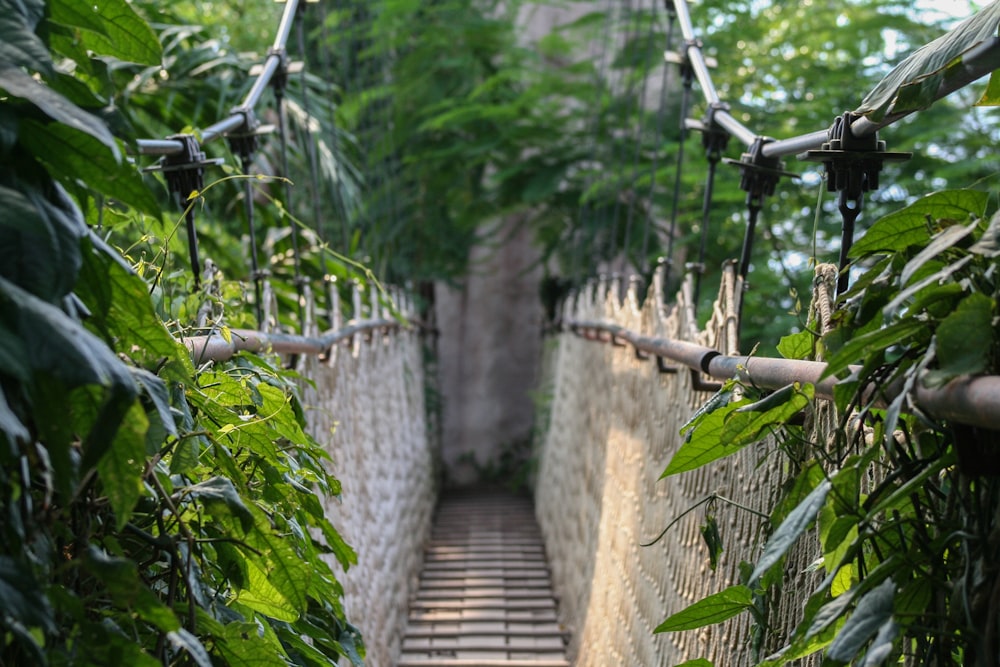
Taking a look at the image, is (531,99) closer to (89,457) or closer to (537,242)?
(537,242)

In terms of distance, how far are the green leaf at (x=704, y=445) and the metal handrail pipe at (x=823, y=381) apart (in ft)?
0.23

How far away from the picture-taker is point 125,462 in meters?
0.83

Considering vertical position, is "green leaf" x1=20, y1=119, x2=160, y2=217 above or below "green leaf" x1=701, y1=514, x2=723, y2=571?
above

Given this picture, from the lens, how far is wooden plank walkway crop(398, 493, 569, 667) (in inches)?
152

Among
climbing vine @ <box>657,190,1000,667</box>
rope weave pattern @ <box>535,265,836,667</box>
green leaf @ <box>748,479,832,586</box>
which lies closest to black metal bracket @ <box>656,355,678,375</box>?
rope weave pattern @ <box>535,265,836,667</box>

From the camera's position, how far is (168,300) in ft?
5.68

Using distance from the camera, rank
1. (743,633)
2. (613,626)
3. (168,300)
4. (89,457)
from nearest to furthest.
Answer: (89,457) → (743,633) → (168,300) → (613,626)

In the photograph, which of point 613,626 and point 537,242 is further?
point 537,242

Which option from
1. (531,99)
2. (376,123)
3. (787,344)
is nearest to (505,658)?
(787,344)

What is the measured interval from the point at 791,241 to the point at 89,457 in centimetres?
583

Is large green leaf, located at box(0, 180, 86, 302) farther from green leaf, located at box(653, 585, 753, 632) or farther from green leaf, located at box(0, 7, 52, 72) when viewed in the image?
green leaf, located at box(653, 585, 753, 632)

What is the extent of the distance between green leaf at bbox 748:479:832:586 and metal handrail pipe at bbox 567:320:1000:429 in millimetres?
102

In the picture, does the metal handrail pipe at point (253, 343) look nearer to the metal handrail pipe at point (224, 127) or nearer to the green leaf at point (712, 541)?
the metal handrail pipe at point (224, 127)

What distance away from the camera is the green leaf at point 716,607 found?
46.8 inches
